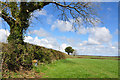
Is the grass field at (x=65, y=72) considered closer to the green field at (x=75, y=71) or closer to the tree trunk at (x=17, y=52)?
the green field at (x=75, y=71)

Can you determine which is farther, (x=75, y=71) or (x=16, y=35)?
(x=16, y=35)

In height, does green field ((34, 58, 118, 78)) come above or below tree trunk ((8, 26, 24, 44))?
below

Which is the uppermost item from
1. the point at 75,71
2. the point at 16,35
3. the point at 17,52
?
the point at 16,35

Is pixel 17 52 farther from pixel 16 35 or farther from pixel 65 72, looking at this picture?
pixel 65 72

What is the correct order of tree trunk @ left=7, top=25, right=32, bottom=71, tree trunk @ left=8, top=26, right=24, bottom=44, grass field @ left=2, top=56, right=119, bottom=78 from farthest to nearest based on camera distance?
tree trunk @ left=8, top=26, right=24, bottom=44 < tree trunk @ left=7, top=25, right=32, bottom=71 < grass field @ left=2, top=56, right=119, bottom=78

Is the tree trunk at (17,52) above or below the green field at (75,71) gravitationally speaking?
above

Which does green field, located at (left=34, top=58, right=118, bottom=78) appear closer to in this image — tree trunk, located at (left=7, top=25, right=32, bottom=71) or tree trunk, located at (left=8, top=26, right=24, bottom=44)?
tree trunk, located at (left=7, top=25, right=32, bottom=71)

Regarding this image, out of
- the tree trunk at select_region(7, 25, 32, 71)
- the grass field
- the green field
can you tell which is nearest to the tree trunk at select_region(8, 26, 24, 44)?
the tree trunk at select_region(7, 25, 32, 71)

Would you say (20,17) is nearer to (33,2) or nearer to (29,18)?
(29,18)

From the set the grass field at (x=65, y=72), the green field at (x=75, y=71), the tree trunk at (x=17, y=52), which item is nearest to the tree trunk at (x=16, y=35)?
the tree trunk at (x=17, y=52)

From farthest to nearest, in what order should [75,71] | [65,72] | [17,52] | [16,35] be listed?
[16,35]
[75,71]
[17,52]
[65,72]

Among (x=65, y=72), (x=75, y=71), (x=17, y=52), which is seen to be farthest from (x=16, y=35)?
(x=75, y=71)

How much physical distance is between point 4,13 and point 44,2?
4137mm

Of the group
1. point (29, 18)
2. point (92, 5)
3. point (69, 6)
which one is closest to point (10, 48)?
point (29, 18)
